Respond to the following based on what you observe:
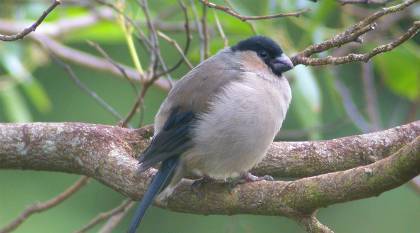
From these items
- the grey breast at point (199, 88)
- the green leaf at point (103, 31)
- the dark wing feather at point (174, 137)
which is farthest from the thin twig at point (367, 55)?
the green leaf at point (103, 31)

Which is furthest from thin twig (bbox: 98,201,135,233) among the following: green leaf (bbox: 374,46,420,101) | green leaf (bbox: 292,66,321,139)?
green leaf (bbox: 374,46,420,101)

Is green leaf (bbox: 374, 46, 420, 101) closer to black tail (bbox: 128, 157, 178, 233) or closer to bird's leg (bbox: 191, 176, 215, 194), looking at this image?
bird's leg (bbox: 191, 176, 215, 194)

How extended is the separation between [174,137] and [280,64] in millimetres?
624

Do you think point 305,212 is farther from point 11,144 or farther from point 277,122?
point 11,144

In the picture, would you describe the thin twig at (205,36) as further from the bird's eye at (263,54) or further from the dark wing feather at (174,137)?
the dark wing feather at (174,137)

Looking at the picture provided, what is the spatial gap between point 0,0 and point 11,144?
3.09m

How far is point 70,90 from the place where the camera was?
943 centimetres

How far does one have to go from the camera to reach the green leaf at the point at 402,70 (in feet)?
14.2

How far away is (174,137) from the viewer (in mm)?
3148

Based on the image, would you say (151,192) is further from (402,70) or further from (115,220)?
(402,70)

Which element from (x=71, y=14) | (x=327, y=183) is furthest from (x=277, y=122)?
(x=71, y=14)

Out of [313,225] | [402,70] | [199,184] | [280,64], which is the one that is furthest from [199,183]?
[402,70]

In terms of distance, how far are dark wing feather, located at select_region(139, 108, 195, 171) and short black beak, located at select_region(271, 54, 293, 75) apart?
508 mm

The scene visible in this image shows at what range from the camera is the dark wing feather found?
3091mm
